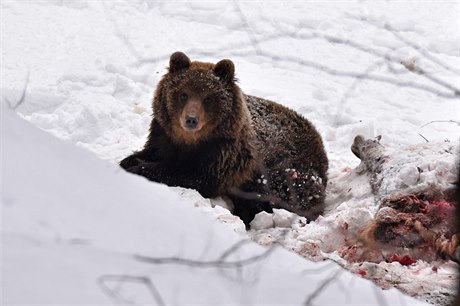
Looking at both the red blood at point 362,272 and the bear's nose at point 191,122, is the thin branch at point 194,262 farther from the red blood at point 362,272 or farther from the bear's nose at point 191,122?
the bear's nose at point 191,122

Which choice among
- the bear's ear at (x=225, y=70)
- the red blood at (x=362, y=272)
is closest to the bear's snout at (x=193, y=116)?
the bear's ear at (x=225, y=70)

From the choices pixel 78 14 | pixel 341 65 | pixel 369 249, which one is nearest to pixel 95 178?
pixel 369 249

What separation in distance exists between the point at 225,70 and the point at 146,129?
2.18 meters

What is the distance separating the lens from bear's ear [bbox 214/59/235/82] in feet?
26.7

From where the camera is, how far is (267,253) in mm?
3619

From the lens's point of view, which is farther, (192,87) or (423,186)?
(192,87)

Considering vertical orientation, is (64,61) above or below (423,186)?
below

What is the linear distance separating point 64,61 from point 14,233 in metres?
8.67

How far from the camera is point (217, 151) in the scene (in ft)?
27.1

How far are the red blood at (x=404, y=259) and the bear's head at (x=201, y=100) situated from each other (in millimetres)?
2499

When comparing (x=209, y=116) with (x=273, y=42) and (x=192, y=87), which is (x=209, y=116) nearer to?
(x=192, y=87)

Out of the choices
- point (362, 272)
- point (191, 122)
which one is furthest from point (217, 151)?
point (362, 272)

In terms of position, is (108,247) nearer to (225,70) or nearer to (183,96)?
(183,96)

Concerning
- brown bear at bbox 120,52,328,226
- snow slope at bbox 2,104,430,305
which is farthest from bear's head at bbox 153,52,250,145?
snow slope at bbox 2,104,430,305
